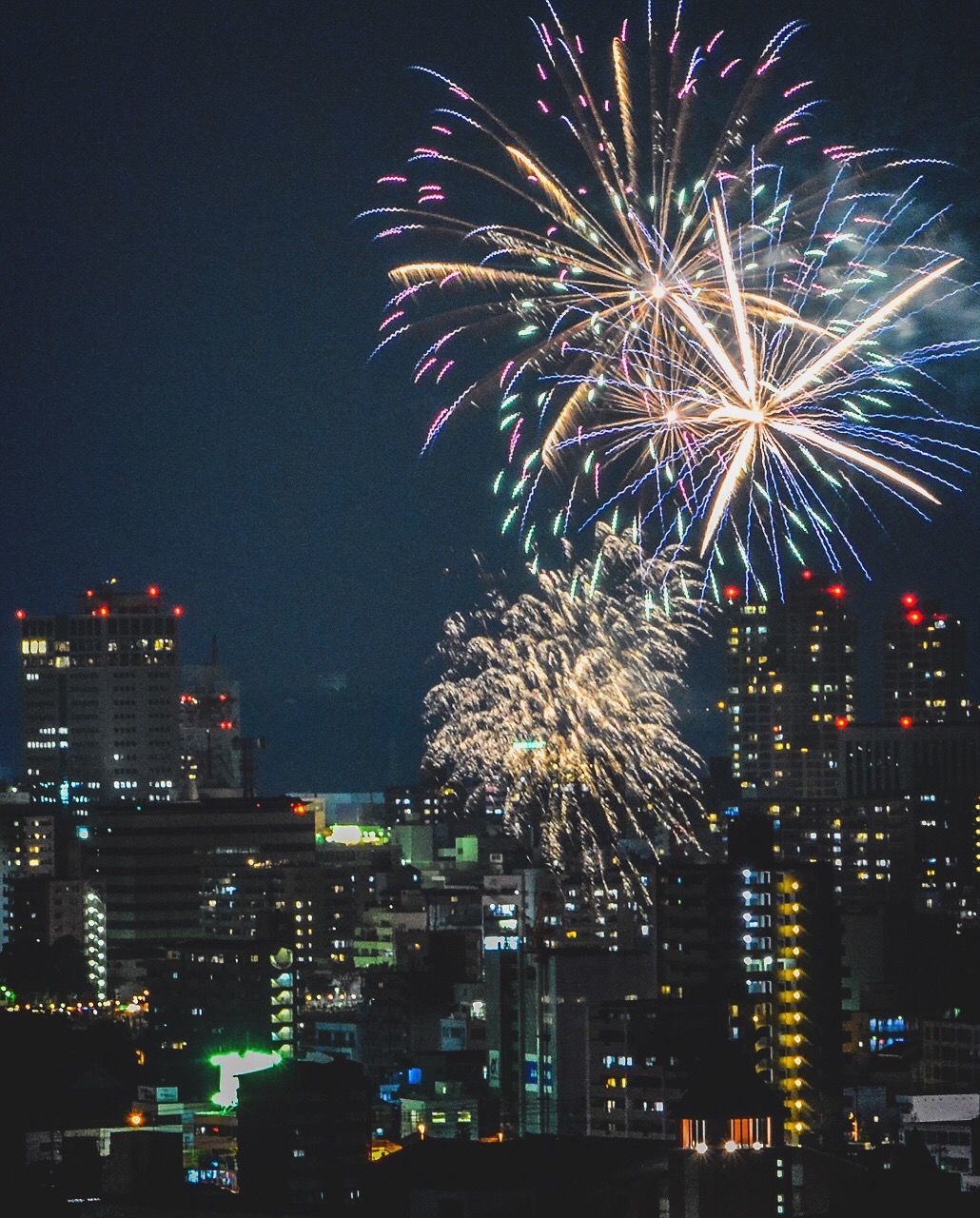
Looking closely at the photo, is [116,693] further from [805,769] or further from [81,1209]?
[81,1209]

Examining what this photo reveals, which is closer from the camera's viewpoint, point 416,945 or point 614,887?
point 614,887

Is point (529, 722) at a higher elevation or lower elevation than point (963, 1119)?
higher

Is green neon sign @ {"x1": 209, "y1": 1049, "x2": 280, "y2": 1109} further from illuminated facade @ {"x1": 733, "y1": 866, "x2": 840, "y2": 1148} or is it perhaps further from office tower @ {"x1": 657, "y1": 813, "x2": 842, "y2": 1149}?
illuminated facade @ {"x1": 733, "y1": 866, "x2": 840, "y2": 1148}

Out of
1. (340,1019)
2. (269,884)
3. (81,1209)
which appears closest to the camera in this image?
(81,1209)

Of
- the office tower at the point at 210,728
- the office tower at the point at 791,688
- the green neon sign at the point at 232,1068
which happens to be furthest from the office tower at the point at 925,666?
the green neon sign at the point at 232,1068

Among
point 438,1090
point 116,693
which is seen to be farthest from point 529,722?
point 116,693

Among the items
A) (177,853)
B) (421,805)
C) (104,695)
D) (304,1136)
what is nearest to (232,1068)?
(304,1136)

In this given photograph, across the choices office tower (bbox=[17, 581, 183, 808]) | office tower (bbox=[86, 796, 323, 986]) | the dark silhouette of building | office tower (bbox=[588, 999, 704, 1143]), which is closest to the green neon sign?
office tower (bbox=[588, 999, 704, 1143])
